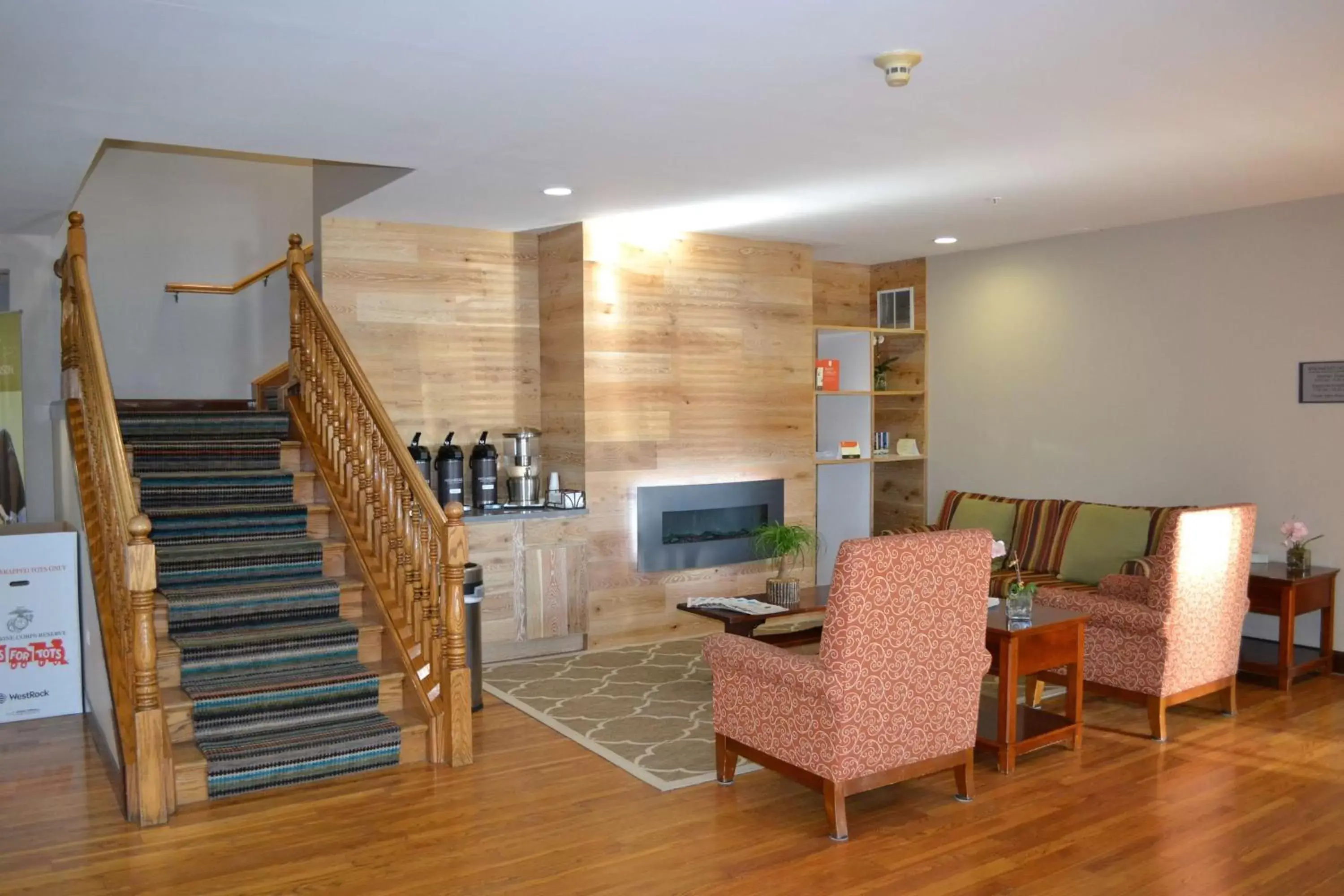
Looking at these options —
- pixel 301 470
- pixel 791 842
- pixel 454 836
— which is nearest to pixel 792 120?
pixel 791 842

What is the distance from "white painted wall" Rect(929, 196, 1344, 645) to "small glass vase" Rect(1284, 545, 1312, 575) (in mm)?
297

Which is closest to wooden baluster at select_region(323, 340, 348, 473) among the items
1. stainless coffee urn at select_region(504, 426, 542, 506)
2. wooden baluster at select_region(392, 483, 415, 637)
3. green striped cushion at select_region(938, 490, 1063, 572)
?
wooden baluster at select_region(392, 483, 415, 637)

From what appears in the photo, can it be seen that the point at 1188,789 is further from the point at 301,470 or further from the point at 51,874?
the point at 301,470

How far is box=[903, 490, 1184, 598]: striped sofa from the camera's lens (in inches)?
250

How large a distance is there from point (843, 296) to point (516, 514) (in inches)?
141

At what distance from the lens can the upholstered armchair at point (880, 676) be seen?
374 centimetres

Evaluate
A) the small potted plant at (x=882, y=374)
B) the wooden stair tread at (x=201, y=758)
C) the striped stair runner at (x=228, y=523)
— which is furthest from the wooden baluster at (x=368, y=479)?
the small potted plant at (x=882, y=374)

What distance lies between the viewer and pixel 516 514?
6.59m

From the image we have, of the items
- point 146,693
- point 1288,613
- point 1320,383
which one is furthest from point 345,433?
point 1320,383

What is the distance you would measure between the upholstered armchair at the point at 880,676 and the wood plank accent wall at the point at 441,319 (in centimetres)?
330

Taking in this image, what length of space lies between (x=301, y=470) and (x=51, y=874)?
288 cm

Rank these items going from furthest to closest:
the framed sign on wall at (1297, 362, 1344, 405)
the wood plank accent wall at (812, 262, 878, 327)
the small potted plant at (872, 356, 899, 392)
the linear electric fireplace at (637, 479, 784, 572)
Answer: the wood plank accent wall at (812, 262, 878, 327) → the small potted plant at (872, 356, 899, 392) → the linear electric fireplace at (637, 479, 784, 572) → the framed sign on wall at (1297, 362, 1344, 405)

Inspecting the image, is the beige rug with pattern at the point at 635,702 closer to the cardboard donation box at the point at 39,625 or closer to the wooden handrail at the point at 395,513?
the wooden handrail at the point at 395,513

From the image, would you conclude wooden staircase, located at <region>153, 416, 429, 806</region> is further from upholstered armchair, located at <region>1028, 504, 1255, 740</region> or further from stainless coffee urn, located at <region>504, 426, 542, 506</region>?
upholstered armchair, located at <region>1028, 504, 1255, 740</region>
